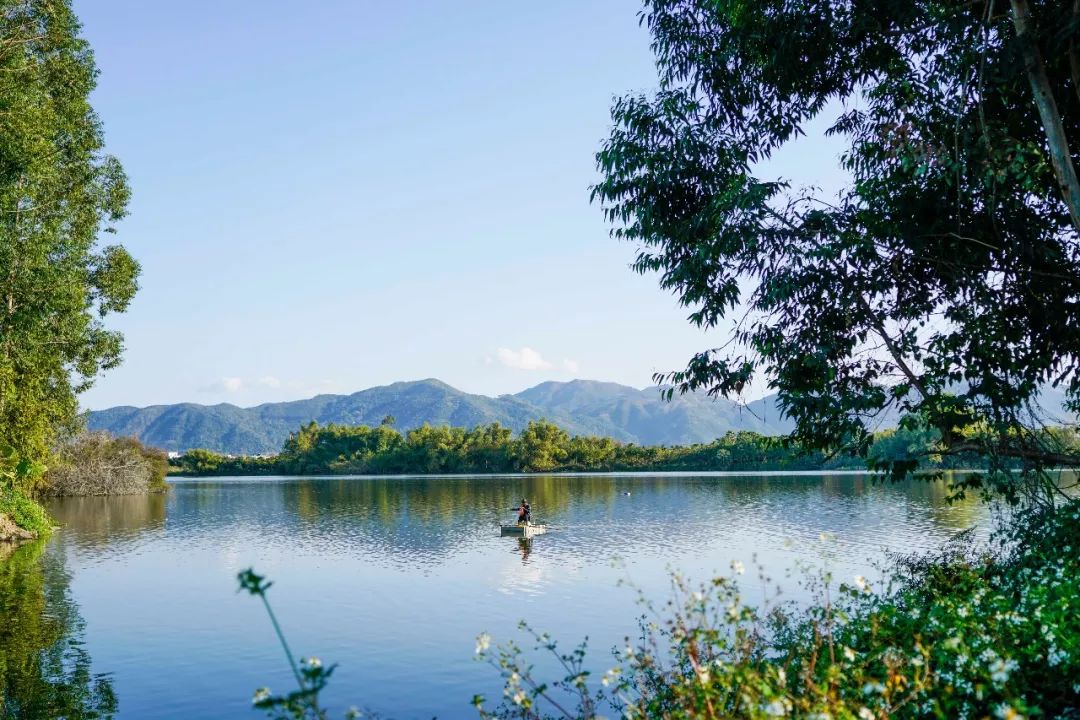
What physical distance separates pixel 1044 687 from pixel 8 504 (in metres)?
43.6

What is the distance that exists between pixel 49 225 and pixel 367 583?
49.3 feet

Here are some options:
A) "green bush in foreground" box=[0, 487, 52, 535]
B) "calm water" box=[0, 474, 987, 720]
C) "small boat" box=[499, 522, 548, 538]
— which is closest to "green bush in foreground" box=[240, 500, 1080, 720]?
"calm water" box=[0, 474, 987, 720]

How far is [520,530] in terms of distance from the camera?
40.5 meters

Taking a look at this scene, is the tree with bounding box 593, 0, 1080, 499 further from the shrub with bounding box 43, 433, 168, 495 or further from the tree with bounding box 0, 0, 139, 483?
the shrub with bounding box 43, 433, 168, 495

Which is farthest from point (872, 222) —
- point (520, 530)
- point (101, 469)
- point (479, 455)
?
point (479, 455)

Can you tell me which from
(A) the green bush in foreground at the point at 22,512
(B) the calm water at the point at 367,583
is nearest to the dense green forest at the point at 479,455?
(B) the calm water at the point at 367,583

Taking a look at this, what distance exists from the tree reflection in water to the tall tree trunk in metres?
16.8

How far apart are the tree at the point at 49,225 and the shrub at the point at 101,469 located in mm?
40669

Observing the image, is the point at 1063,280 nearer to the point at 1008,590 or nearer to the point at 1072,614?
the point at 1008,590

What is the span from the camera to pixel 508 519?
166 ft

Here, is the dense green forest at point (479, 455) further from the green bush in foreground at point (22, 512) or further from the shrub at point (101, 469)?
the green bush in foreground at point (22, 512)

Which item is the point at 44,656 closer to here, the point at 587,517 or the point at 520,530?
the point at 520,530

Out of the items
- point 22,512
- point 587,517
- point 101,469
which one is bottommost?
point 587,517

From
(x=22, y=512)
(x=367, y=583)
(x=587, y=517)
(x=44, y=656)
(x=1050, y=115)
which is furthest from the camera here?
(x=587, y=517)
